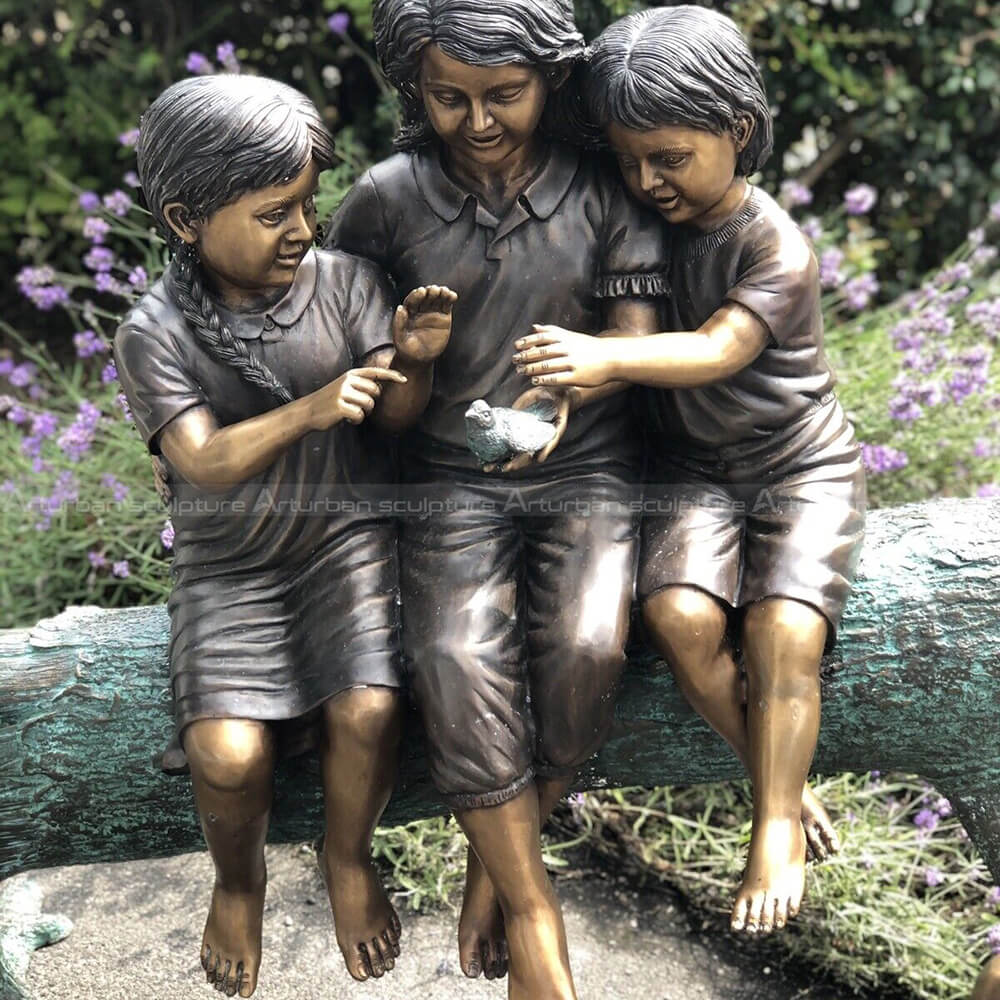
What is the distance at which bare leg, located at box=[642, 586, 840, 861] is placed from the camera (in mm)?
2242

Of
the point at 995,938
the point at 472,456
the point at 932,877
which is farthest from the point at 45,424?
the point at 995,938

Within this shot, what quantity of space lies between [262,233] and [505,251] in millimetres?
387

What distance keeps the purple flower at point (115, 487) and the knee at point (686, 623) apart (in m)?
1.77

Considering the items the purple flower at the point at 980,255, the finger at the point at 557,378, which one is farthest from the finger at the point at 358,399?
the purple flower at the point at 980,255

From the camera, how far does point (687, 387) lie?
2.27 m

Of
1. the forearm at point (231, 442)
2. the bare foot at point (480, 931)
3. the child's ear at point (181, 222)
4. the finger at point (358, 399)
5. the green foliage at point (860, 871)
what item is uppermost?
the child's ear at point (181, 222)

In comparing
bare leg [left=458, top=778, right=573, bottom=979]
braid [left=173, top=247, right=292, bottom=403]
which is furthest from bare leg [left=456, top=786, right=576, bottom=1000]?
braid [left=173, top=247, right=292, bottom=403]

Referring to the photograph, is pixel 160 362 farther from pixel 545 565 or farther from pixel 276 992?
pixel 276 992

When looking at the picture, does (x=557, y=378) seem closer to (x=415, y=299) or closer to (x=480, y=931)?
(x=415, y=299)

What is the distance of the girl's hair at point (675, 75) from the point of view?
2.15 m

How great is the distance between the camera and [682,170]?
87.3 inches

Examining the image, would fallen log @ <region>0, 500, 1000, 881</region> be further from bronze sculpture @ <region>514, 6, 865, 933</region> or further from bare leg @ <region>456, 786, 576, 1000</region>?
bare leg @ <region>456, 786, 576, 1000</region>

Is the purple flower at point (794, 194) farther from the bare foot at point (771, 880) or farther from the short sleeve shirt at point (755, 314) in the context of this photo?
the bare foot at point (771, 880)

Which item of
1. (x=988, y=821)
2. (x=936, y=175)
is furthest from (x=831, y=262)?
(x=988, y=821)
